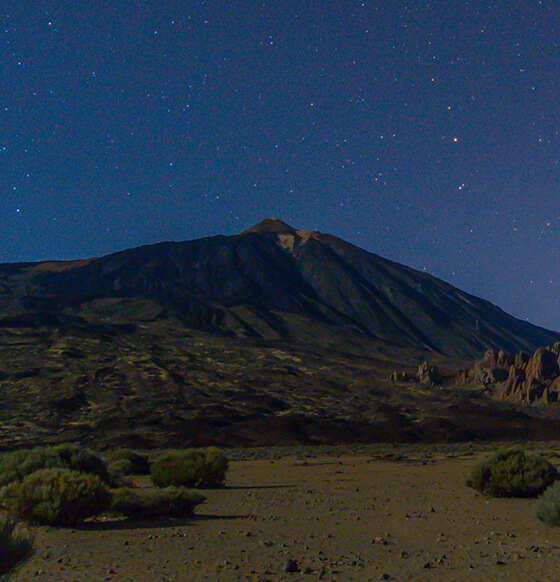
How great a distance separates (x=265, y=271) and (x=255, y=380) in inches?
4099

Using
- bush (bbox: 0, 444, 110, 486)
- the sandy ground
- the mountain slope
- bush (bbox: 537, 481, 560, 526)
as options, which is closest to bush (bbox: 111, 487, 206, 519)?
the sandy ground

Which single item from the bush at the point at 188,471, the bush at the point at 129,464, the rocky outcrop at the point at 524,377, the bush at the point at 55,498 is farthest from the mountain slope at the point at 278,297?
the bush at the point at 55,498

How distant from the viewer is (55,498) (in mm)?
10484

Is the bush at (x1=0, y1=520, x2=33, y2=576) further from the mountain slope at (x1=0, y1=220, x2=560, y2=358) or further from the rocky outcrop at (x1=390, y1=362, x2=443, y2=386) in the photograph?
the mountain slope at (x1=0, y1=220, x2=560, y2=358)

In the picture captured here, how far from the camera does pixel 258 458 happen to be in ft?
103

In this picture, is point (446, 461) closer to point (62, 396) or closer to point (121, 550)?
point (121, 550)

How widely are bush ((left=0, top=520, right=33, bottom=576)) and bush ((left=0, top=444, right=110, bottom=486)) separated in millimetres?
9294

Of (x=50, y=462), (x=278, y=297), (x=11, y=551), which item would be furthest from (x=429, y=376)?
(x=11, y=551)

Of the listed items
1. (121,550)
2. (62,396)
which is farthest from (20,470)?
(62,396)

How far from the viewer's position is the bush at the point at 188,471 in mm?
17906

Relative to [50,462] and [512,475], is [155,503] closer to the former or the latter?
[50,462]

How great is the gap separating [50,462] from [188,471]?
522 cm

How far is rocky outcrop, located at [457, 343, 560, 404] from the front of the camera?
64.2 m

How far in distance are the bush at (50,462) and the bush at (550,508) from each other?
9832mm
